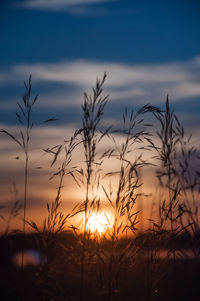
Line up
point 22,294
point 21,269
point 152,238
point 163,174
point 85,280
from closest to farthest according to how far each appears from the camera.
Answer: point 22,294 → point 21,269 → point 85,280 → point 152,238 → point 163,174

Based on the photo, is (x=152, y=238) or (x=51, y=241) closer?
(x=51, y=241)

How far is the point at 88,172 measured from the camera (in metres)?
3.57

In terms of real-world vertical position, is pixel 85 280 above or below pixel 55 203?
below

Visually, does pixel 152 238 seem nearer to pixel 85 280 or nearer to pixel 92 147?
pixel 85 280

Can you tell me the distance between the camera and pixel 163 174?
13.1ft

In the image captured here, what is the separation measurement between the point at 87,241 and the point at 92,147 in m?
0.81

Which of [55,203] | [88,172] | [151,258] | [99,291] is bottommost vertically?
[99,291]

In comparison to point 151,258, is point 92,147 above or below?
above

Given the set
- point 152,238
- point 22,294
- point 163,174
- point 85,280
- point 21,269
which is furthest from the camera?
point 163,174

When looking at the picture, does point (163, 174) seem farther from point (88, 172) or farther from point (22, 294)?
point (22, 294)

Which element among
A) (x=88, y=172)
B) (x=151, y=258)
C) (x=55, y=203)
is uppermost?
(x=88, y=172)

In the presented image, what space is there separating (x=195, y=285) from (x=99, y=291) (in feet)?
2.94

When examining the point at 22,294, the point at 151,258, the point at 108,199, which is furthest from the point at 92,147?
the point at 22,294

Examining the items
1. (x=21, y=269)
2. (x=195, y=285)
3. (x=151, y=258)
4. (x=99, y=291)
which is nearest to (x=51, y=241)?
(x=21, y=269)
